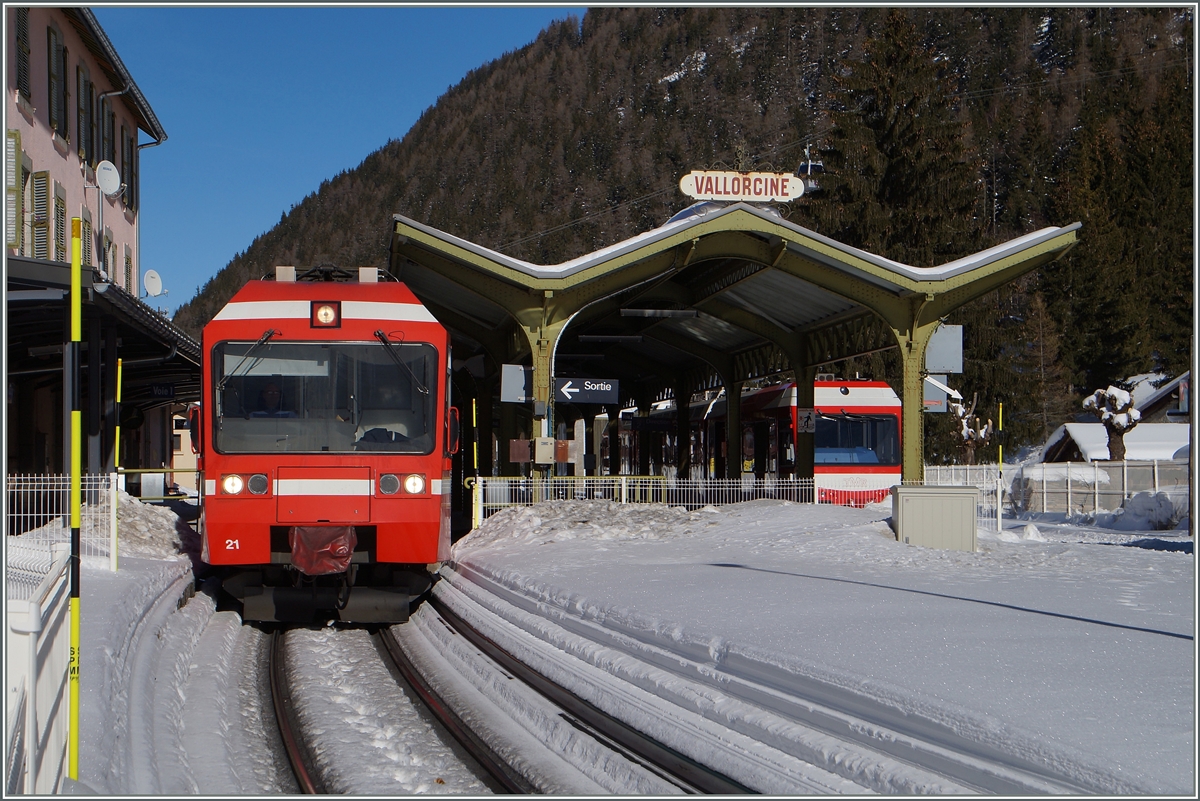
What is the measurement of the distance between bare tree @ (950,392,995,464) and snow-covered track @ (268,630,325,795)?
3958cm

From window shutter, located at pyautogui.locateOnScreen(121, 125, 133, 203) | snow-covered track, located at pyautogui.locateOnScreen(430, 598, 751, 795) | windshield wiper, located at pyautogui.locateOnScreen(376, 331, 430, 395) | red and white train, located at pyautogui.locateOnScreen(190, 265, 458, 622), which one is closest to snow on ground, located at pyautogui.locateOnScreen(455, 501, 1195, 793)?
snow-covered track, located at pyautogui.locateOnScreen(430, 598, 751, 795)

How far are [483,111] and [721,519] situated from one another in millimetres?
169541

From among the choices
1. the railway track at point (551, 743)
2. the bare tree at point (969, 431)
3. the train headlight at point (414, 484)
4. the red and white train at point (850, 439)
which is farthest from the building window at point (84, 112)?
the bare tree at point (969, 431)

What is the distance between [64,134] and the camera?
977 inches

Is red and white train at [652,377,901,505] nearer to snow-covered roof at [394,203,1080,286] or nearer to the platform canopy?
the platform canopy

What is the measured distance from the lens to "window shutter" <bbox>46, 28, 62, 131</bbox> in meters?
23.4

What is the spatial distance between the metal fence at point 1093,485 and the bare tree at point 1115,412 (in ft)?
10.5

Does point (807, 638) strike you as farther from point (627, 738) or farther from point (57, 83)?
point (57, 83)

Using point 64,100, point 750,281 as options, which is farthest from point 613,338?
point 64,100

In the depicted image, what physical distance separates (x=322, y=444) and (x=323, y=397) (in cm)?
50

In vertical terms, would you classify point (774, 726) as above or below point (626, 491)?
below

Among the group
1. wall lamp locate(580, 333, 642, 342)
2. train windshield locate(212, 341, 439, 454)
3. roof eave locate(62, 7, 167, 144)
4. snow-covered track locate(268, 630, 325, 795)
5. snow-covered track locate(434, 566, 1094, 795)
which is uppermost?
roof eave locate(62, 7, 167, 144)

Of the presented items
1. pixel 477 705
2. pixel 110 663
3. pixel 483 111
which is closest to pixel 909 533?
pixel 477 705

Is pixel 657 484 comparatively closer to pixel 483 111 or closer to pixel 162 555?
pixel 162 555
